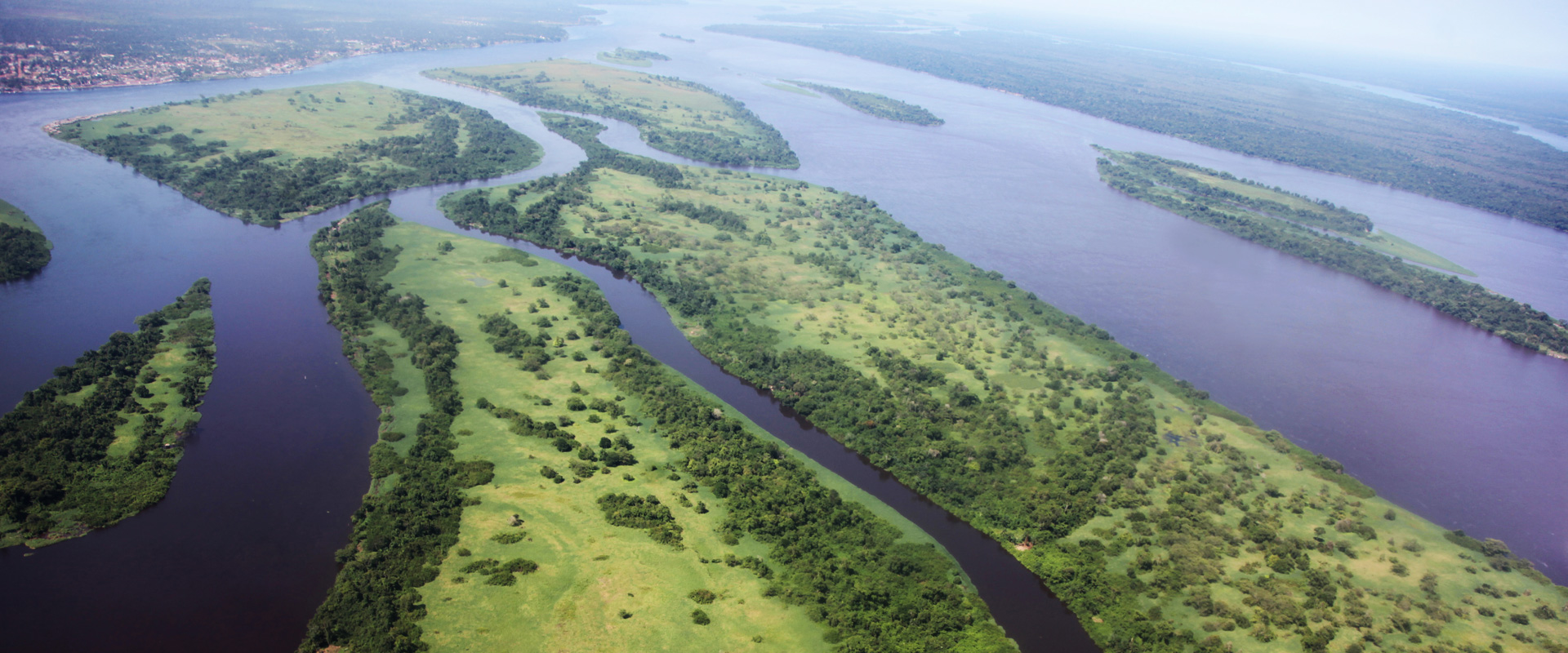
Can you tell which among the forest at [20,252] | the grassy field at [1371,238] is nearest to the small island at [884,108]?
the grassy field at [1371,238]

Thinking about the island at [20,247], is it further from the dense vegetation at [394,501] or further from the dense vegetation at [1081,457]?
the dense vegetation at [1081,457]

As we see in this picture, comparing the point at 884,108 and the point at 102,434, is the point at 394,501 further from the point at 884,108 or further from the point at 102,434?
the point at 884,108

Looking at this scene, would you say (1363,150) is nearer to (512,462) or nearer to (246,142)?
(512,462)

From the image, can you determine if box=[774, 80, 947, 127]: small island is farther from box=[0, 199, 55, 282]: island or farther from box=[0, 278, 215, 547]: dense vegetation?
box=[0, 199, 55, 282]: island

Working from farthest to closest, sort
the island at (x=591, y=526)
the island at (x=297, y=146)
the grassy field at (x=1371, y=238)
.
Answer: the grassy field at (x=1371, y=238)
the island at (x=297, y=146)
the island at (x=591, y=526)

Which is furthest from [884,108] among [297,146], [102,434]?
[102,434]

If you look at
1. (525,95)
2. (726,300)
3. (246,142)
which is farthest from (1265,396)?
(525,95)

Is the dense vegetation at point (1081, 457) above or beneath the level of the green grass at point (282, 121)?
beneath
